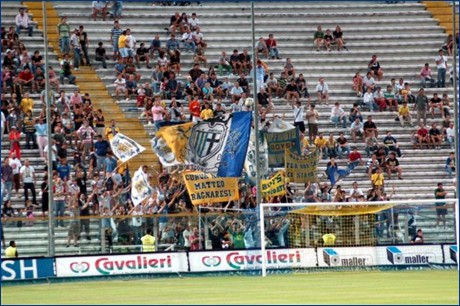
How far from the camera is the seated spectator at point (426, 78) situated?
186ft

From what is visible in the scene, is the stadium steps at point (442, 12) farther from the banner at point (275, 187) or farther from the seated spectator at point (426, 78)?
the banner at point (275, 187)

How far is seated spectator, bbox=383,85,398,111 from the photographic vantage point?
55.1 metres

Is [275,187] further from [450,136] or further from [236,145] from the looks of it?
[450,136]

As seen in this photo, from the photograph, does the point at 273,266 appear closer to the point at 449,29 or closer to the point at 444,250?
the point at 444,250

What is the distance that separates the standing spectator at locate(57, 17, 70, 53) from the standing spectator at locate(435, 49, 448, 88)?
15.2 metres

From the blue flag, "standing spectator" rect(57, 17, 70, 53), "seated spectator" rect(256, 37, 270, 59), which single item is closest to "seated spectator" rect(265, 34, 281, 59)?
"seated spectator" rect(256, 37, 270, 59)

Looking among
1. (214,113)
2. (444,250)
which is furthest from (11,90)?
(444,250)

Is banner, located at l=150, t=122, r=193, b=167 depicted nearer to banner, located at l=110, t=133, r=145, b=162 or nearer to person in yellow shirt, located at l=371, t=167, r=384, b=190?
banner, located at l=110, t=133, r=145, b=162

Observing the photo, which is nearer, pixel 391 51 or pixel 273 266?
pixel 273 266

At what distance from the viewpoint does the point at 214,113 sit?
51094 millimetres

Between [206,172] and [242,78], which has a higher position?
[242,78]

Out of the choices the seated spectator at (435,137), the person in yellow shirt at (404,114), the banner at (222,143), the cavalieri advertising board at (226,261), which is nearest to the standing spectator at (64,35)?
the banner at (222,143)

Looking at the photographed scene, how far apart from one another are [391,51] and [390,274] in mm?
22910

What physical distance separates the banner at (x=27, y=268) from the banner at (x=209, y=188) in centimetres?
580
